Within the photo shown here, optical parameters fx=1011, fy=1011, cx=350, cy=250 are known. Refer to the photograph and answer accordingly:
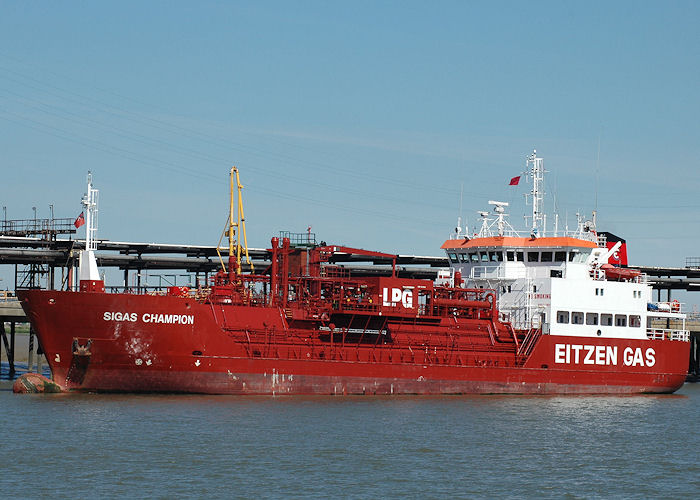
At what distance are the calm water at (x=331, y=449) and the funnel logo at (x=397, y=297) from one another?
4572 millimetres

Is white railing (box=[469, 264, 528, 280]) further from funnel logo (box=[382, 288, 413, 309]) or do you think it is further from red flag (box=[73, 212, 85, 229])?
red flag (box=[73, 212, 85, 229])

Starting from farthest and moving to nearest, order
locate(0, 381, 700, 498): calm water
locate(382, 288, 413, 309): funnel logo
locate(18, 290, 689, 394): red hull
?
locate(382, 288, 413, 309): funnel logo → locate(18, 290, 689, 394): red hull → locate(0, 381, 700, 498): calm water

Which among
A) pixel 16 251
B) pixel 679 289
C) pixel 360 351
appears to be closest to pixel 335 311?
pixel 360 351

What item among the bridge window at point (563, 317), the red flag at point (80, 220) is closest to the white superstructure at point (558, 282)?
the bridge window at point (563, 317)

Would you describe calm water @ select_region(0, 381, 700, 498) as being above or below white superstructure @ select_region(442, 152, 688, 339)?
below

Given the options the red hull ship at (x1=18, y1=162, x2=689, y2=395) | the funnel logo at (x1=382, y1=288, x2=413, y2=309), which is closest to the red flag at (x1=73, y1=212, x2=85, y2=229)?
the red hull ship at (x1=18, y1=162, x2=689, y2=395)

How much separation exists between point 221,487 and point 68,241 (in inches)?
1527

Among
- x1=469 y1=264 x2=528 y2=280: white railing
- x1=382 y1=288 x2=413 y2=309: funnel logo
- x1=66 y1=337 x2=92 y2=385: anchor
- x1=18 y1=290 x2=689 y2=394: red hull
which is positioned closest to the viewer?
x1=66 y1=337 x2=92 y2=385: anchor

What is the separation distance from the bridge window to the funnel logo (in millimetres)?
8345

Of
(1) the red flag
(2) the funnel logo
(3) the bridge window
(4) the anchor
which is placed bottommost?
(4) the anchor

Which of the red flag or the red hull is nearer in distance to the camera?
the red hull

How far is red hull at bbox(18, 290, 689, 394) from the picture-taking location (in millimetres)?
40312

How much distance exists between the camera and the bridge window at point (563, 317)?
4926 centimetres

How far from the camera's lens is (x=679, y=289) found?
85.2m
